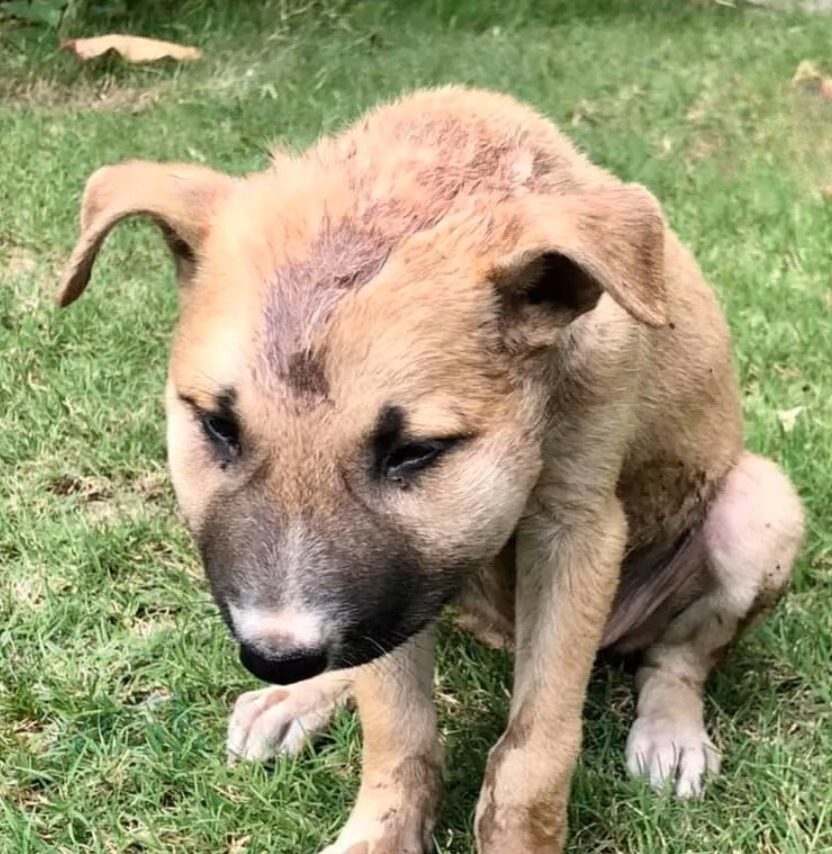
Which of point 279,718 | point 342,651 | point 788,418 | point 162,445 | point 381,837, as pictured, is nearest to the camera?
point 342,651

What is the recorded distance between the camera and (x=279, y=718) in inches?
149

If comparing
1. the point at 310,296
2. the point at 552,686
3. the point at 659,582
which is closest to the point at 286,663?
the point at 310,296

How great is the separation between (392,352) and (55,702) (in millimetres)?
1898

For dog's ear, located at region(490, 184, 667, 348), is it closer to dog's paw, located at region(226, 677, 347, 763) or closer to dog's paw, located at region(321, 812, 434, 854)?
dog's paw, located at region(321, 812, 434, 854)

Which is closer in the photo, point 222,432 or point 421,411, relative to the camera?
point 421,411

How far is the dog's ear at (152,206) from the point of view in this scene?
2.95 metres

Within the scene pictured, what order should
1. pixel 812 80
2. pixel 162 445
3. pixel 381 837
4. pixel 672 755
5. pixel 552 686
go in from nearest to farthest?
1. pixel 552 686
2. pixel 381 837
3. pixel 672 755
4. pixel 162 445
5. pixel 812 80

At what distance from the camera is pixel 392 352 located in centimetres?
258

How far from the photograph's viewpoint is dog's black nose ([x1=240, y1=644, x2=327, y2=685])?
2.50 metres

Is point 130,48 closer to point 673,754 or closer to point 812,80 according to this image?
point 812,80

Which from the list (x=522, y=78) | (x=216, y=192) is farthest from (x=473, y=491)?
(x=522, y=78)

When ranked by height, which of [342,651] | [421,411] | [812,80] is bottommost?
[812,80]

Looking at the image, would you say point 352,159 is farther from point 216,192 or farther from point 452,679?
point 452,679

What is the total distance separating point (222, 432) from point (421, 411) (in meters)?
0.41
